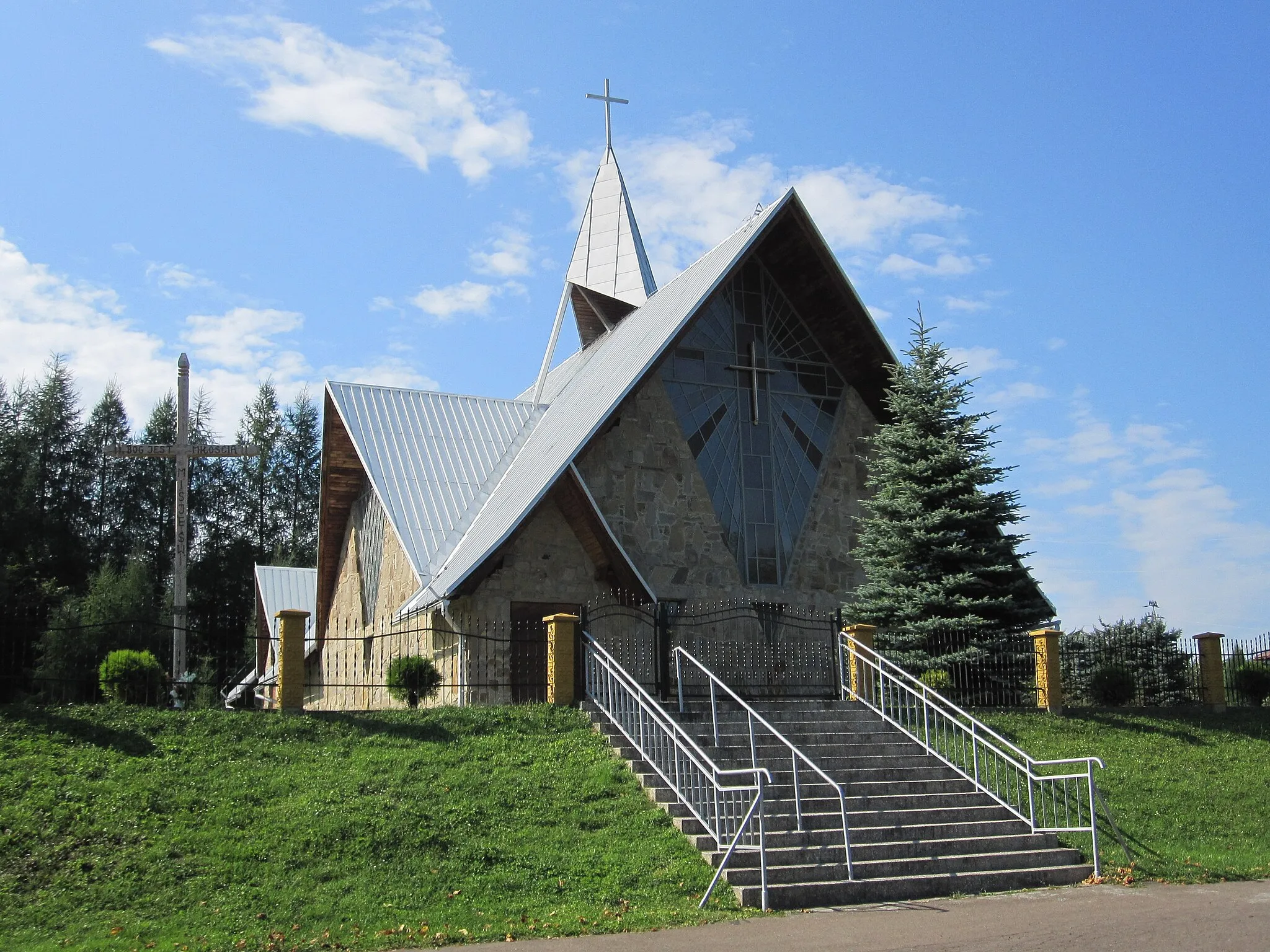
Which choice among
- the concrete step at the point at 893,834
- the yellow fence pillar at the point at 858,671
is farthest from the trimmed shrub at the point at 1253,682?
the concrete step at the point at 893,834

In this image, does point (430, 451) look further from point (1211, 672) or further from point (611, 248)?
point (1211, 672)

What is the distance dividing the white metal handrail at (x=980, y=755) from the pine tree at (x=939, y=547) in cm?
116

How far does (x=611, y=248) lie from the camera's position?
90.2ft

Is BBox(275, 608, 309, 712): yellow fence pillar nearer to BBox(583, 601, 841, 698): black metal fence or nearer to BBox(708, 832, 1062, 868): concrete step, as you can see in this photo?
BBox(583, 601, 841, 698): black metal fence

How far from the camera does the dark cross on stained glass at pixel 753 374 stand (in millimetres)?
20422

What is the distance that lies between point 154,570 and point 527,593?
91.6 ft

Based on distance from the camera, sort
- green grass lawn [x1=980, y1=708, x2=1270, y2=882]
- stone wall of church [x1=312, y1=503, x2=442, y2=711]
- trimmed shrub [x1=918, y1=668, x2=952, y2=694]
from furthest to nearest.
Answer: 1. stone wall of church [x1=312, y1=503, x2=442, y2=711]
2. trimmed shrub [x1=918, y1=668, x2=952, y2=694]
3. green grass lawn [x1=980, y1=708, x2=1270, y2=882]

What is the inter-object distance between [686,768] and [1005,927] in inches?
147

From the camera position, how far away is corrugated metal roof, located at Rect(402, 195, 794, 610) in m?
16.4

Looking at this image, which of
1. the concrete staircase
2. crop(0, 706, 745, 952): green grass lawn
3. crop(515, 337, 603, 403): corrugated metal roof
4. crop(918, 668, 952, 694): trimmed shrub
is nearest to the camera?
crop(0, 706, 745, 952): green grass lawn

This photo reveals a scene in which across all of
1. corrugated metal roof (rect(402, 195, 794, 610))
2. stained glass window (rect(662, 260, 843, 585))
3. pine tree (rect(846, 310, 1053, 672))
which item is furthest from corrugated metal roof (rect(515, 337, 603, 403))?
pine tree (rect(846, 310, 1053, 672))

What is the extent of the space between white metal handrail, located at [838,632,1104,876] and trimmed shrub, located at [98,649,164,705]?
26.8ft

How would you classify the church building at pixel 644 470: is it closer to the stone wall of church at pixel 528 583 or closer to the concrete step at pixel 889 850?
the stone wall of church at pixel 528 583

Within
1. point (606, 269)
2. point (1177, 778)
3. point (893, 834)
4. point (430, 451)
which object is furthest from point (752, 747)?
point (606, 269)
